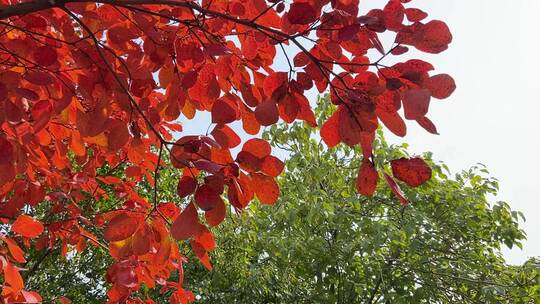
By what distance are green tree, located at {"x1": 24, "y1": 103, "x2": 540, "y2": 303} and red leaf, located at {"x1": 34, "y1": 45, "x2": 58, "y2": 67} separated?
3.75 metres

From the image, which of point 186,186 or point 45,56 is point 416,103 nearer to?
point 186,186

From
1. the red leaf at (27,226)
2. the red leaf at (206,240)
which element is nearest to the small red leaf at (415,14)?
the red leaf at (206,240)

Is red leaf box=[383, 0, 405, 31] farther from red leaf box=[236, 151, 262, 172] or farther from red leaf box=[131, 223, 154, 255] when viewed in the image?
red leaf box=[131, 223, 154, 255]

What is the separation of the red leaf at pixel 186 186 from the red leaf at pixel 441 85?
0.43 m

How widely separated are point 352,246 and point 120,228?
170 inches

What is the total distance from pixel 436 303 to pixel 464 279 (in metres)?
0.62

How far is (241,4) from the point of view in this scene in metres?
1.05

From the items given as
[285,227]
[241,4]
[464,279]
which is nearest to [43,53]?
[241,4]

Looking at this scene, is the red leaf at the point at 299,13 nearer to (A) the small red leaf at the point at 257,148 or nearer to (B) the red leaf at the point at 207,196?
(A) the small red leaf at the point at 257,148

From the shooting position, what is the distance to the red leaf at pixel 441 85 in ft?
2.33

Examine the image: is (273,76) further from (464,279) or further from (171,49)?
(464,279)

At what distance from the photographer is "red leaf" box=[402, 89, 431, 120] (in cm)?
64

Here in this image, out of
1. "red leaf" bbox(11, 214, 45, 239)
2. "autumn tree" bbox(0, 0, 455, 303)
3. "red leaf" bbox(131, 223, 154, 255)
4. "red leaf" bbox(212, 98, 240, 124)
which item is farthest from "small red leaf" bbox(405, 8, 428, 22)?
"red leaf" bbox(11, 214, 45, 239)

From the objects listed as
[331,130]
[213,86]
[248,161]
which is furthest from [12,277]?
[331,130]
